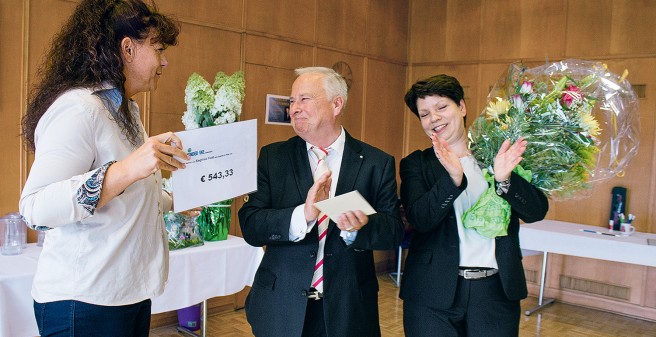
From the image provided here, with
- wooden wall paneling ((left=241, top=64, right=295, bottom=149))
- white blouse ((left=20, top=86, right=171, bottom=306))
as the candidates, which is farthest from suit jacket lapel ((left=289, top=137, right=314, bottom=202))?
wooden wall paneling ((left=241, top=64, right=295, bottom=149))

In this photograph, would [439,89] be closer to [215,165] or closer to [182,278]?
[215,165]

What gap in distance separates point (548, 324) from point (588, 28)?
308cm

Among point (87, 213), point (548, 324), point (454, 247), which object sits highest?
point (87, 213)

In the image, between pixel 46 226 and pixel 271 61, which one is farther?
pixel 271 61

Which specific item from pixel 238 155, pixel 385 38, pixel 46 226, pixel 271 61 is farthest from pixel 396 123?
pixel 46 226

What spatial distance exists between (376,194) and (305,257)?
0.38m

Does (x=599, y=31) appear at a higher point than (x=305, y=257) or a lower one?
higher

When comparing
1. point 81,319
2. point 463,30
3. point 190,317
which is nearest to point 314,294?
point 81,319

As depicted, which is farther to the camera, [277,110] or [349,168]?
[277,110]

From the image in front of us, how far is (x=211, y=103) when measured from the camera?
3.82 metres

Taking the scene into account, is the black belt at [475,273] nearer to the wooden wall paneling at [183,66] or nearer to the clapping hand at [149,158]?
the clapping hand at [149,158]

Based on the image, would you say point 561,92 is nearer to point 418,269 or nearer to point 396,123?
point 418,269

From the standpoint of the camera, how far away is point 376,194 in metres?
2.11

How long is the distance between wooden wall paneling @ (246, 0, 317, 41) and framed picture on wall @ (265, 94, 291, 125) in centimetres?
65
